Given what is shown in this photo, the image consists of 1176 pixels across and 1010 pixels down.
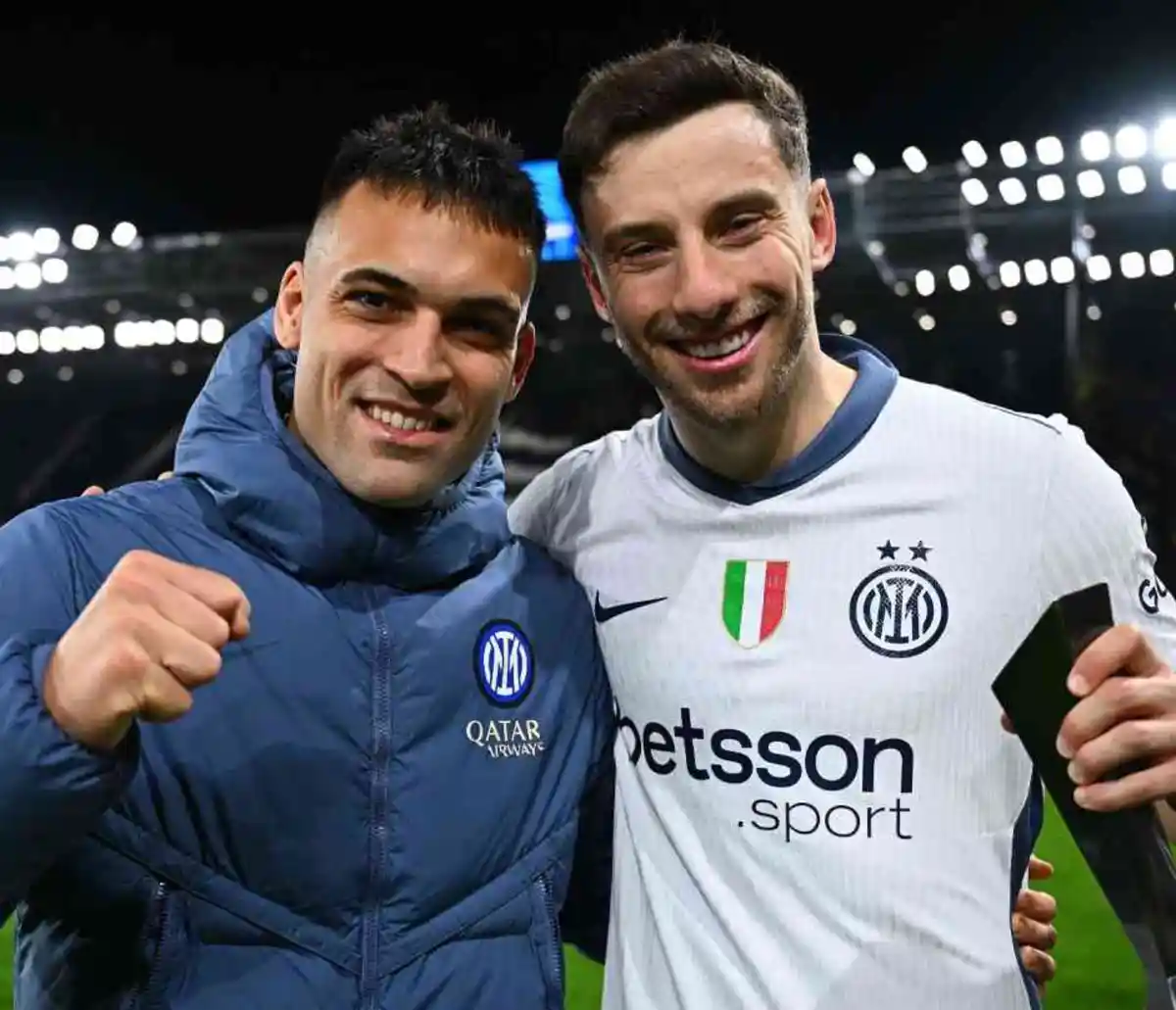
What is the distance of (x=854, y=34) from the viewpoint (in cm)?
951

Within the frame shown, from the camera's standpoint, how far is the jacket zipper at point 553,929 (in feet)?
4.33

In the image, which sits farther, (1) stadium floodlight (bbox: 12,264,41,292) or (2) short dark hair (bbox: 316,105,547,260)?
(1) stadium floodlight (bbox: 12,264,41,292)

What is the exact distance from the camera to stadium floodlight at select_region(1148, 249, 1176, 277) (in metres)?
9.37

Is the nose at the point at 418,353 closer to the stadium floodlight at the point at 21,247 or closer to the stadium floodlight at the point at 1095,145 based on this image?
the stadium floodlight at the point at 1095,145

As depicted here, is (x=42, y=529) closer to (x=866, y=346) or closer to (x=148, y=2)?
(x=866, y=346)

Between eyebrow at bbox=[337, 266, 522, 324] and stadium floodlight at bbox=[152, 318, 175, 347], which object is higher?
stadium floodlight at bbox=[152, 318, 175, 347]

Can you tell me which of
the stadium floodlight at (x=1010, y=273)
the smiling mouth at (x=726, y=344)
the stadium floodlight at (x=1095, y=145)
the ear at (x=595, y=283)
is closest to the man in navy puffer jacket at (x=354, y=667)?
the ear at (x=595, y=283)

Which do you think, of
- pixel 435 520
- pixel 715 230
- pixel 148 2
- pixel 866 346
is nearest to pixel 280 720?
pixel 435 520

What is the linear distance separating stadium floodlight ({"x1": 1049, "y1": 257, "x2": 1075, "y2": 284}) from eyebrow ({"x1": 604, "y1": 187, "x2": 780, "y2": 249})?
8898 mm

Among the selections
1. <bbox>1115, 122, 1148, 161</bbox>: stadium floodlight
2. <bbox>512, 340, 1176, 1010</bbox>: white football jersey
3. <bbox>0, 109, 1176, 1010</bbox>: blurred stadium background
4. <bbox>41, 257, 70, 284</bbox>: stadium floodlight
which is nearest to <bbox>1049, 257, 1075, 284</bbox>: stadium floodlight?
<bbox>0, 109, 1176, 1010</bbox>: blurred stadium background

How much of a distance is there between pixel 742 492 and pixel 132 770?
0.74m

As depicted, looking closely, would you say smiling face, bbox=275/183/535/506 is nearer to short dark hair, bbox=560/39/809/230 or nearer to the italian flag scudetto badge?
short dark hair, bbox=560/39/809/230

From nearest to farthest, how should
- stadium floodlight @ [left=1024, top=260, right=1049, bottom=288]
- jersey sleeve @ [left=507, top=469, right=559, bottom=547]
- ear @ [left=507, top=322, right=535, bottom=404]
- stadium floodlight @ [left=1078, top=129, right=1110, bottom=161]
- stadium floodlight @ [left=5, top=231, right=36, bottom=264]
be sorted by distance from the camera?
ear @ [left=507, top=322, right=535, bottom=404]
jersey sleeve @ [left=507, top=469, right=559, bottom=547]
stadium floodlight @ [left=1078, top=129, right=1110, bottom=161]
stadium floodlight @ [left=1024, top=260, right=1049, bottom=288]
stadium floodlight @ [left=5, top=231, right=36, bottom=264]

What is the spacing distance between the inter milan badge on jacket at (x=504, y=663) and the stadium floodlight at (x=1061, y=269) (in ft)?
29.9
